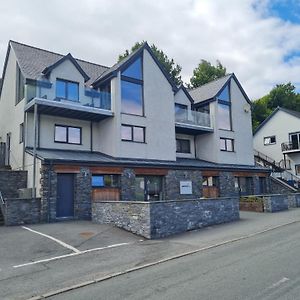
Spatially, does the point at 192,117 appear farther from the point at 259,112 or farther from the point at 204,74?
the point at 259,112

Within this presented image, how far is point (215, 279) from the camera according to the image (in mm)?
7062

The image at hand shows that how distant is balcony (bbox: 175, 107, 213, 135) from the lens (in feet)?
86.4

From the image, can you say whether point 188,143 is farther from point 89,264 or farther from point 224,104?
point 89,264

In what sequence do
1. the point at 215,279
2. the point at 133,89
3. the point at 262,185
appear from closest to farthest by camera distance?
the point at 215,279, the point at 133,89, the point at 262,185

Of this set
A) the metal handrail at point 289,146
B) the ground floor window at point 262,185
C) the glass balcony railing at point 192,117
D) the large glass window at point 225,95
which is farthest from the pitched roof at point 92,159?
the metal handrail at point 289,146

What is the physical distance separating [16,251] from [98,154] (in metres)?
11.5

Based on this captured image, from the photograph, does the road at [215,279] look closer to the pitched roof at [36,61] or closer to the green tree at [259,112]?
the pitched roof at [36,61]

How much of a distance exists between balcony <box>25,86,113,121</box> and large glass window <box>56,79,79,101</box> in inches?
14.5

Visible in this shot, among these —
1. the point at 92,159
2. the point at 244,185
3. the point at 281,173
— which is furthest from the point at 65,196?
the point at 281,173

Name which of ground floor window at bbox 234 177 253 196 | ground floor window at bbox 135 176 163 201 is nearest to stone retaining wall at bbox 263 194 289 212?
ground floor window at bbox 234 177 253 196

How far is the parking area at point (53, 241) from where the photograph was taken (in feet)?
32.9

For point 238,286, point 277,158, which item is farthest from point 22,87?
point 277,158

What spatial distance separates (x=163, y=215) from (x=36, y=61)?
1519 cm

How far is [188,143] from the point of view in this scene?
1134 inches
